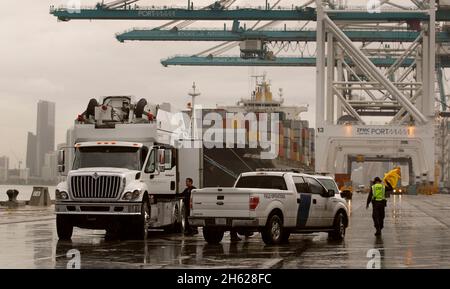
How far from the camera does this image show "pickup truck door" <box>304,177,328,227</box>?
21500 millimetres

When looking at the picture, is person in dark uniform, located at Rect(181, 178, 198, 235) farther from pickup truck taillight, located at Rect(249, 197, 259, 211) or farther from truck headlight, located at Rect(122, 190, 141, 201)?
pickup truck taillight, located at Rect(249, 197, 259, 211)

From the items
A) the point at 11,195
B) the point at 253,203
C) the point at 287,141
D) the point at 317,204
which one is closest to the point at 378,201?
the point at 317,204

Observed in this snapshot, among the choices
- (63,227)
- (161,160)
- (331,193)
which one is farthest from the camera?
(161,160)

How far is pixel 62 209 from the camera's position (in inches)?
842

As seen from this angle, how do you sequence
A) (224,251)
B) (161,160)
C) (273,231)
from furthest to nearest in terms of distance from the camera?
1. (161,160)
2. (273,231)
3. (224,251)

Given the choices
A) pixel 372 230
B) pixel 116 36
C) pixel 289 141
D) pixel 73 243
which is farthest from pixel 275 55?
pixel 73 243

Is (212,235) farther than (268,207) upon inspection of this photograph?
Yes

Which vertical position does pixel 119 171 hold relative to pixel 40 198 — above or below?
above

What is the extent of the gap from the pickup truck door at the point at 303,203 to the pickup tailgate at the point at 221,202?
1.75m

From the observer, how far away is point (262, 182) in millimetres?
21375

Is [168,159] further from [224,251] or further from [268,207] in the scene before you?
[224,251]

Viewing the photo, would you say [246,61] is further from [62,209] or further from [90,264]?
[90,264]

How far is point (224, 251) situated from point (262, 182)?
3322 mm

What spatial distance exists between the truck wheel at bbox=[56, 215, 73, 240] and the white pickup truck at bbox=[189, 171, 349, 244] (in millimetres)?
3229
